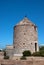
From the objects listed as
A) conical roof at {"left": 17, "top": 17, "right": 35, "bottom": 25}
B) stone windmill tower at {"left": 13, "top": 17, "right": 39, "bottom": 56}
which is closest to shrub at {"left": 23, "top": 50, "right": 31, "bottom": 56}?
stone windmill tower at {"left": 13, "top": 17, "right": 39, "bottom": 56}

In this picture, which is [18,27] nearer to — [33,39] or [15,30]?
[15,30]

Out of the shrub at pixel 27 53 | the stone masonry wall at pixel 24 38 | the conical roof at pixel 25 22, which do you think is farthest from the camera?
the conical roof at pixel 25 22

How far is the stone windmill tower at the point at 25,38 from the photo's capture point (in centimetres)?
2772

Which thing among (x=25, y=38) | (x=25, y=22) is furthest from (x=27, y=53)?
(x=25, y=22)

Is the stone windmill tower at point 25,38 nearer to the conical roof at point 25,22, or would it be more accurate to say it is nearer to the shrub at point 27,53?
the conical roof at point 25,22

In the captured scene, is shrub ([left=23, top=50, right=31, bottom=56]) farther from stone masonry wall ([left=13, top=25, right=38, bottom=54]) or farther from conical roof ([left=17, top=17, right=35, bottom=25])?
conical roof ([left=17, top=17, right=35, bottom=25])

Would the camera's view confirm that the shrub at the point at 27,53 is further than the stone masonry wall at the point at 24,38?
No

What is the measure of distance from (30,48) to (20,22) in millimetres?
4874

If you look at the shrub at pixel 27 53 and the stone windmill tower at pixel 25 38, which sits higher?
the stone windmill tower at pixel 25 38

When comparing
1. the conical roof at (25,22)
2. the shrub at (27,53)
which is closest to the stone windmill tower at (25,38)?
the conical roof at (25,22)

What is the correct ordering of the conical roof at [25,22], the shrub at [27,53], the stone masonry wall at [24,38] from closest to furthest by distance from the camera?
the shrub at [27,53] < the stone masonry wall at [24,38] < the conical roof at [25,22]

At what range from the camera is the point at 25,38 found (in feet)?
91.0

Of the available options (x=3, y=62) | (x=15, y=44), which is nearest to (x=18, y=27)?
(x=15, y=44)

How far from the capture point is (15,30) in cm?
2898
